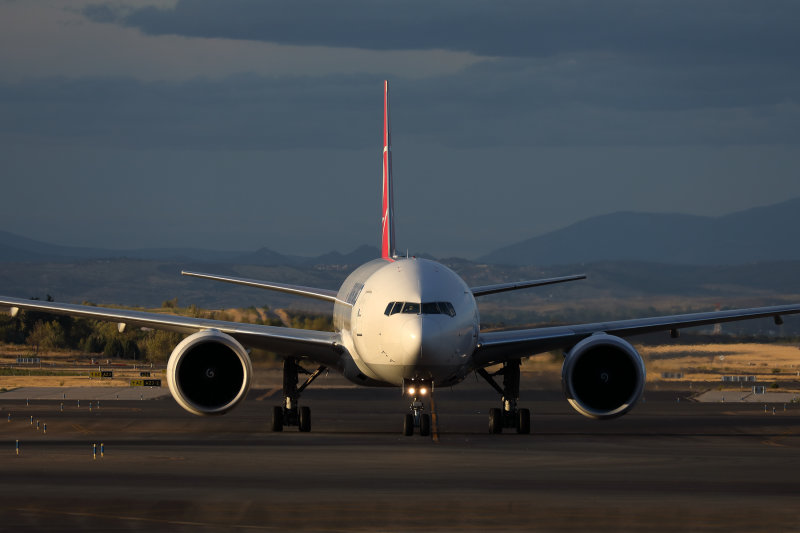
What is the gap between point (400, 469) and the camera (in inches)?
937

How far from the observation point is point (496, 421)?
108 feet

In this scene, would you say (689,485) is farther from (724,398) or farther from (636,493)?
(724,398)

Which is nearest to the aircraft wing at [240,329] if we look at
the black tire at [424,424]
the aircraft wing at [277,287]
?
the aircraft wing at [277,287]

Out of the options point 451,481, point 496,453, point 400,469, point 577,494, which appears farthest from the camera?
point 496,453

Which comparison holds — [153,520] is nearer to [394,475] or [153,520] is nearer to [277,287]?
[394,475]

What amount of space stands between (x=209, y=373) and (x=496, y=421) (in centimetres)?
679

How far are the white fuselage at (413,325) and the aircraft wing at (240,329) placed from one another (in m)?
1.04

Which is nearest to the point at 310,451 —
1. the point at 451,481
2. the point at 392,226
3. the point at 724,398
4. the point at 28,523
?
the point at 451,481

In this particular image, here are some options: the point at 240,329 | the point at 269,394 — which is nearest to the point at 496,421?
the point at 240,329

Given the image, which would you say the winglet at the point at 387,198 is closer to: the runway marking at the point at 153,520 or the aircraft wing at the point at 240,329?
the aircraft wing at the point at 240,329

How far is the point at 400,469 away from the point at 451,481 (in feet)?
6.63

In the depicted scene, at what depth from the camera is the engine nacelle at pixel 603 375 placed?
1243 inches

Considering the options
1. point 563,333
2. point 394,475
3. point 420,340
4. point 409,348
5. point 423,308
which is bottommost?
point 394,475

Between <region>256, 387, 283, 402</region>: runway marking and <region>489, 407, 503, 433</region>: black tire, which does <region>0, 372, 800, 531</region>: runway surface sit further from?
<region>256, 387, 283, 402</region>: runway marking
